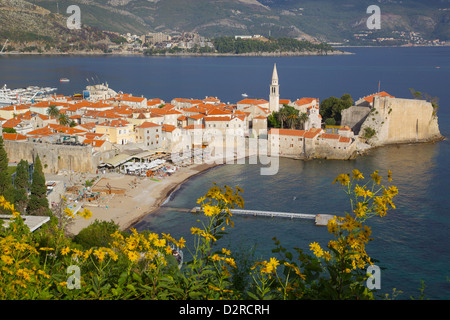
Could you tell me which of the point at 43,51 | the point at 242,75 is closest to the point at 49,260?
the point at 242,75

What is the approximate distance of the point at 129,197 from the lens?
21.8 metres

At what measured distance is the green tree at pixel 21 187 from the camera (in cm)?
1722

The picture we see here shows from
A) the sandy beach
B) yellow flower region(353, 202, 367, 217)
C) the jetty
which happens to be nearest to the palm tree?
the sandy beach

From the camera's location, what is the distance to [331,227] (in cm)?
333

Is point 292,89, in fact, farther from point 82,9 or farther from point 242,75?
point 82,9

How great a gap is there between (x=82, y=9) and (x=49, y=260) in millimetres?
202797

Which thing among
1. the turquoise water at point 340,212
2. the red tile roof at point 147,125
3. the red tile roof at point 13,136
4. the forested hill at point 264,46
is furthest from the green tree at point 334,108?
the forested hill at point 264,46

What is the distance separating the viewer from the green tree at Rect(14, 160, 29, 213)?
17219mm

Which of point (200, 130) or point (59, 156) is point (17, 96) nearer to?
point (200, 130)

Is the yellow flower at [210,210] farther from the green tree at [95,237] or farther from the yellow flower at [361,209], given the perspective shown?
the green tree at [95,237]

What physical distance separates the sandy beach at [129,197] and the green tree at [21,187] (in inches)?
72.8

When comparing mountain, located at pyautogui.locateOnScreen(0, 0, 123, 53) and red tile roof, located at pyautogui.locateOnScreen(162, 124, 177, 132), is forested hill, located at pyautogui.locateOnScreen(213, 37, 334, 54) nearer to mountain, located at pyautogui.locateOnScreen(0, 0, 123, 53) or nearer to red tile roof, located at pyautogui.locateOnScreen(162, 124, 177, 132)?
mountain, located at pyautogui.locateOnScreen(0, 0, 123, 53)

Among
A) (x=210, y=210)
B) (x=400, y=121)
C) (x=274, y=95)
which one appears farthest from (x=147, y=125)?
(x=210, y=210)

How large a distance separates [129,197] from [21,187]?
4.96 m
